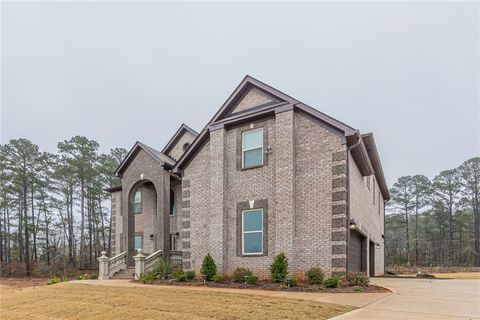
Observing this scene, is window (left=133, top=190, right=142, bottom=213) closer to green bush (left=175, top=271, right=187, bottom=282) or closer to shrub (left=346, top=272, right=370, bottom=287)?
green bush (left=175, top=271, right=187, bottom=282)

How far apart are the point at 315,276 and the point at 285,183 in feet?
11.7

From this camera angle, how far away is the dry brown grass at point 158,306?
7598mm

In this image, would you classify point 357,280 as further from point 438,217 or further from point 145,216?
point 438,217

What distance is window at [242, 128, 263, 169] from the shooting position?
15664 mm

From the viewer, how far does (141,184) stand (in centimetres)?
2153

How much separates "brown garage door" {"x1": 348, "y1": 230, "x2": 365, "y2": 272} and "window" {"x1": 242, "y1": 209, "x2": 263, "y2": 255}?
137 inches

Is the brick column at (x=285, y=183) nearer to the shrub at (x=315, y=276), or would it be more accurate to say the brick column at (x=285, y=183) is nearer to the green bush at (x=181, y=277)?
the shrub at (x=315, y=276)

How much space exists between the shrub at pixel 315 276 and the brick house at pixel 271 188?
0.64 m

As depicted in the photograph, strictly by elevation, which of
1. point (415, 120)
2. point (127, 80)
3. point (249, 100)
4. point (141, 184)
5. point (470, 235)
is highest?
point (127, 80)

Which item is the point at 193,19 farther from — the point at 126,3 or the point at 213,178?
the point at 213,178

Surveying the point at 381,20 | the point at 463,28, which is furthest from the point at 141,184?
the point at 463,28

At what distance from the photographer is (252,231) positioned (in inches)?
603

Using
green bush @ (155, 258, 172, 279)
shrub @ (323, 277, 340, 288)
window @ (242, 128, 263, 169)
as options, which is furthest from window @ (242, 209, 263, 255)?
shrub @ (323, 277, 340, 288)

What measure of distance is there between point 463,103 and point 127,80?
33369 millimetres
